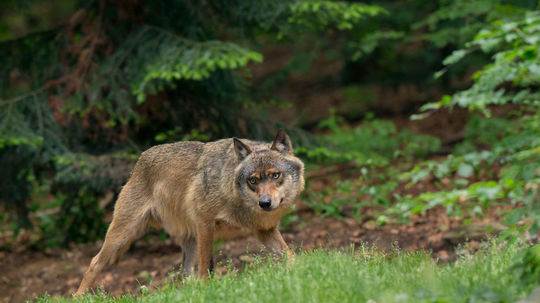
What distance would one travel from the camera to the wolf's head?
6430 mm

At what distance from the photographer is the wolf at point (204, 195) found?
658 centimetres

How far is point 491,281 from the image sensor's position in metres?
4.52

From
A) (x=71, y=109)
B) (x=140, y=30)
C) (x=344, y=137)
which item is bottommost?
(x=344, y=137)

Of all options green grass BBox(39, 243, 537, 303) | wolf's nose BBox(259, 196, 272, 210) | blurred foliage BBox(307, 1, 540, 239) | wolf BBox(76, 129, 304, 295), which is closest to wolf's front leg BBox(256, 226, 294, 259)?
wolf BBox(76, 129, 304, 295)

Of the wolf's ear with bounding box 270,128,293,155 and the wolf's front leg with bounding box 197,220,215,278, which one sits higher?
the wolf's ear with bounding box 270,128,293,155

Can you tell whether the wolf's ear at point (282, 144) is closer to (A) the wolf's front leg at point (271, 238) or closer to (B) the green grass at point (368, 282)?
(A) the wolf's front leg at point (271, 238)

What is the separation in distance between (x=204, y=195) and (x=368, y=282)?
2.83 metres

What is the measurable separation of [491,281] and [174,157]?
411 centimetres

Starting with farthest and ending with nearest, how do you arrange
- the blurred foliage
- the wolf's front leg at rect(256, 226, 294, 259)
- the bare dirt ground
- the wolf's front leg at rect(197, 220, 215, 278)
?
the bare dirt ground < the wolf's front leg at rect(256, 226, 294, 259) < the wolf's front leg at rect(197, 220, 215, 278) < the blurred foliage

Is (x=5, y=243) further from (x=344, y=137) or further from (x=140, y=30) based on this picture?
(x=344, y=137)

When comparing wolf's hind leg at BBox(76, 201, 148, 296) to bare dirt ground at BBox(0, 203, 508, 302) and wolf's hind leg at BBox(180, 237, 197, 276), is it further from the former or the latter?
bare dirt ground at BBox(0, 203, 508, 302)

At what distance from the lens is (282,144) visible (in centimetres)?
689

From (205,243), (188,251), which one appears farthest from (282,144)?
(188,251)

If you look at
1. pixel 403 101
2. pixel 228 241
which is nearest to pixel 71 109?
pixel 228 241
